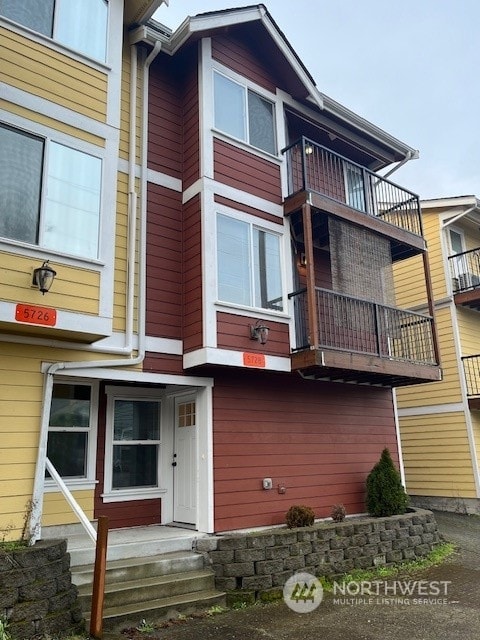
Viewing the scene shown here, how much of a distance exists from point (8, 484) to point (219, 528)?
3.02m

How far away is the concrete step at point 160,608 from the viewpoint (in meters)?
5.61

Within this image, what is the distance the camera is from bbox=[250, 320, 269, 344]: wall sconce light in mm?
8320

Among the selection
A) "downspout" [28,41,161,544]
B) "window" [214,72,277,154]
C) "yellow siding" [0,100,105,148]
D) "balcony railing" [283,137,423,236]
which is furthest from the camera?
"balcony railing" [283,137,423,236]

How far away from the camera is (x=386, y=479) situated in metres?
9.48

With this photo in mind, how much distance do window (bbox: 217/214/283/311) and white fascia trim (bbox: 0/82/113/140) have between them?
218 cm

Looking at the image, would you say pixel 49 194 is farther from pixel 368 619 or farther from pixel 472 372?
pixel 472 372

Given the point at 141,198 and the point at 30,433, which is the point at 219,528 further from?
the point at 141,198

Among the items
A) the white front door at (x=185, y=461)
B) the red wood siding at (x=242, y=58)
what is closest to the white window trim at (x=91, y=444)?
the white front door at (x=185, y=461)

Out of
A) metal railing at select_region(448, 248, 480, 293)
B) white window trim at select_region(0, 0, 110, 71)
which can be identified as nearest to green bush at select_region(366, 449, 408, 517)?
metal railing at select_region(448, 248, 480, 293)

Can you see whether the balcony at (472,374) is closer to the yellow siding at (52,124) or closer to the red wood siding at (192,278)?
the red wood siding at (192,278)

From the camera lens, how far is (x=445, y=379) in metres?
14.0

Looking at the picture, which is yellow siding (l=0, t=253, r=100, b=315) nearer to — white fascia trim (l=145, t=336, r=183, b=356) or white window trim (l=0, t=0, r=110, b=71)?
white fascia trim (l=145, t=336, r=183, b=356)

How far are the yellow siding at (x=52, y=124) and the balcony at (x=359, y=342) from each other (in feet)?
13.1

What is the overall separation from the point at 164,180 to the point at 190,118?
1.28 meters
